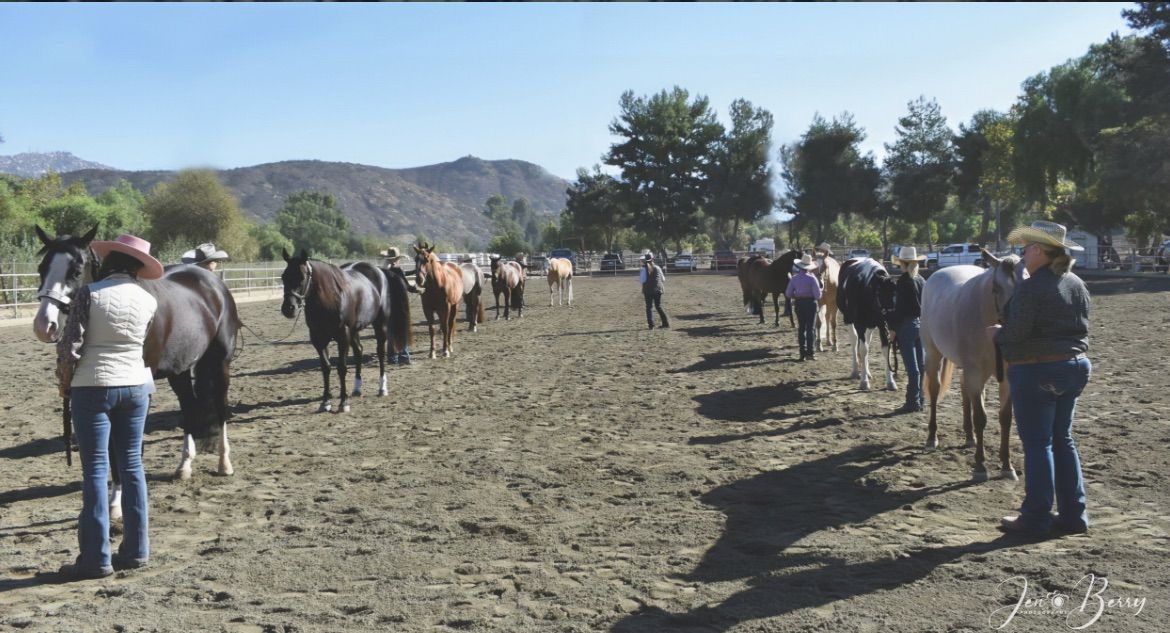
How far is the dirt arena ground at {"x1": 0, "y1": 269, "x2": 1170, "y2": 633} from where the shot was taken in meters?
3.95

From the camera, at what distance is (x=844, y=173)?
6650 centimetres

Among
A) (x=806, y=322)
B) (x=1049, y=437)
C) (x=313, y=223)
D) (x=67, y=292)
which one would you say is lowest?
(x=1049, y=437)

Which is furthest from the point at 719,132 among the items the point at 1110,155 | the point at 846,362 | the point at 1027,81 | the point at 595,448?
the point at 595,448

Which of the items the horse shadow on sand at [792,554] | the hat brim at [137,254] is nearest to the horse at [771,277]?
the horse shadow on sand at [792,554]

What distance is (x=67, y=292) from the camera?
16.0ft

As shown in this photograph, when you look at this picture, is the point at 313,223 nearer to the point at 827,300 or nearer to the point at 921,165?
the point at 921,165

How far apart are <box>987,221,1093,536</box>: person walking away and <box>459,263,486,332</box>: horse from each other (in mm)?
14669

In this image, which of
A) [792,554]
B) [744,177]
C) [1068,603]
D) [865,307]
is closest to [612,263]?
[744,177]

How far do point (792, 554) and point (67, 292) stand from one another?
4641 mm

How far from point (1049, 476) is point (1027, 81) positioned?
201 feet

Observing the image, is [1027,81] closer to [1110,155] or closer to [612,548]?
[1110,155]

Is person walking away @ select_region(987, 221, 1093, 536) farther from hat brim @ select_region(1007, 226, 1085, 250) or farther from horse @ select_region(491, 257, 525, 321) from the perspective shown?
horse @ select_region(491, 257, 525, 321)

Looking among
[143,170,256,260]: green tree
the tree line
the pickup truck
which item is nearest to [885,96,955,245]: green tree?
the tree line

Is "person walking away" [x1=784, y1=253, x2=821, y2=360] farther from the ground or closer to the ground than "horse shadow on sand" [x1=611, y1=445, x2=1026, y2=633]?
farther from the ground
